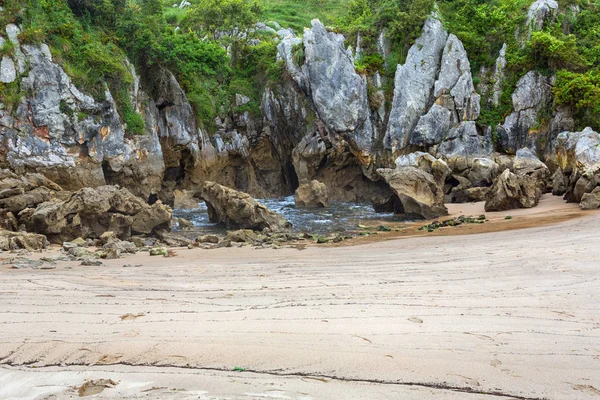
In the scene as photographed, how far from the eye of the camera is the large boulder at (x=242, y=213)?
59.6 ft

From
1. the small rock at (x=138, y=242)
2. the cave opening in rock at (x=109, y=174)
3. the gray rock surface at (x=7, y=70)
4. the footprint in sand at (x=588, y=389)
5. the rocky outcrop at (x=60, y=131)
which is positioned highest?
the gray rock surface at (x=7, y=70)

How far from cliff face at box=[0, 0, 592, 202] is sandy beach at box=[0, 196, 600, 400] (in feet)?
61.0

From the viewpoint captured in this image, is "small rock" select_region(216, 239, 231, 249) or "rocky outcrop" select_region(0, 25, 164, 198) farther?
"rocky outcrop" select_region(0, 25, 164, 198)

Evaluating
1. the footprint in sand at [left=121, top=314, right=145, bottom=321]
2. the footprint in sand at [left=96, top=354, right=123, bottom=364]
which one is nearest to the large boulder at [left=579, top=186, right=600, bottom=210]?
the footprint in sand at [left=121, top=314, right=145, bottom=321]

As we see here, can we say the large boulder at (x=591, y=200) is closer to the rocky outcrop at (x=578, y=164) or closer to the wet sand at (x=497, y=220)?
the wet sand at (x=497, y=220)

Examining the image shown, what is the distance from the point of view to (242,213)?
1850cm

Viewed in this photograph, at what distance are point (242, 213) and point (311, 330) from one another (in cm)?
1374

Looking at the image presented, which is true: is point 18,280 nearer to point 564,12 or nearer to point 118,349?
point 118,349

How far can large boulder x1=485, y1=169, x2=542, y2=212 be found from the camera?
19.5m

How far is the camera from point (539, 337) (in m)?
4.77

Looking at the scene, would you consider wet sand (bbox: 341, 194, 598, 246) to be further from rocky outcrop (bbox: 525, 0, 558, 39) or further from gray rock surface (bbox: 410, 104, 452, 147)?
rocky outcrop (bbox: 525, 0, 558, 39)

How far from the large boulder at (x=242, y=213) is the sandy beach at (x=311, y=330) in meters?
9.18

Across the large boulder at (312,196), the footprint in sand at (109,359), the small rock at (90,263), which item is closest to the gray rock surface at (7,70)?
the small rock at (90,263)

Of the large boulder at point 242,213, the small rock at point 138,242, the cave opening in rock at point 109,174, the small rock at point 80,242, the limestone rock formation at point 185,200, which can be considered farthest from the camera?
the limestone rock formation at point 185,200
